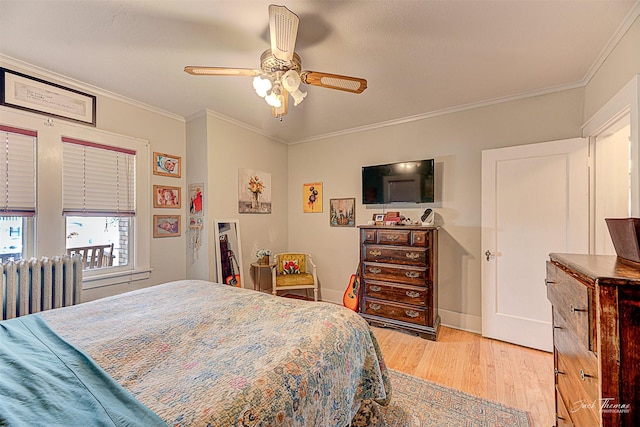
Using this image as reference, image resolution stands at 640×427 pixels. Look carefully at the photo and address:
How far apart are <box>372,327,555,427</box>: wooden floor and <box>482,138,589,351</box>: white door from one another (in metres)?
0.25

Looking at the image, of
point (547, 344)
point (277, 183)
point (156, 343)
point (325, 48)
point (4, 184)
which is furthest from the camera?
point (277, 183)

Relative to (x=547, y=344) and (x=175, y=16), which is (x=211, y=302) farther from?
(x=547, y=344)

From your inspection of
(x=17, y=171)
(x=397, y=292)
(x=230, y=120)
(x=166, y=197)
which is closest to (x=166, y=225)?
(x=166, y=197)

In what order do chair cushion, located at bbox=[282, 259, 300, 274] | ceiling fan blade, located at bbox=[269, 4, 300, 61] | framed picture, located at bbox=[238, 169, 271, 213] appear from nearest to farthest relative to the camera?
ceiling fan blade, located at bbox=[269, 4, 300, 61] → framed picture, located at bbox=[238, 169, 271, 213] → chair cushion, located at bbox=[282, 259, 300, 274]

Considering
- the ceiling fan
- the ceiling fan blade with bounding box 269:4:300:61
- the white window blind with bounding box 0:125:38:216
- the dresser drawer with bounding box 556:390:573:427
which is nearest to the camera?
the dresser drawer with bounding box 556:390:573:427

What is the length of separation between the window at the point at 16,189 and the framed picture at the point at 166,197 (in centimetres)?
99

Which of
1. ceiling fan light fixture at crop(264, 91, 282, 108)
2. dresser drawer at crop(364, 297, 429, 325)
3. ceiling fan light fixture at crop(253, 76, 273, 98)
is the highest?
ceiling fan light fixture at crop(253, 76, 273, 98)

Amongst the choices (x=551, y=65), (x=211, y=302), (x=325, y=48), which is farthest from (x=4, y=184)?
(x=551, y=65)

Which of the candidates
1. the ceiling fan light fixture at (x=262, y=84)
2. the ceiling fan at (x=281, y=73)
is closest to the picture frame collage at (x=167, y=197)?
the ceiling fan at (x=281, y=73)

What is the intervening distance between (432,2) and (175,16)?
1.59 m

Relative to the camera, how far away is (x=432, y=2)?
1.54 m

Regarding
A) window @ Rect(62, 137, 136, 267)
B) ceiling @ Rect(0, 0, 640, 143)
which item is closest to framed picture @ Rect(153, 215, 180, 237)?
window @ Rect(62, 137, 136, 267)

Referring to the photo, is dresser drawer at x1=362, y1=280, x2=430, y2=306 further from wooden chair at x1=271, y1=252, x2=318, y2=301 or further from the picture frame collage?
the picture frame collage

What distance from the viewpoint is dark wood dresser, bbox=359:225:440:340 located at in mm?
2766
